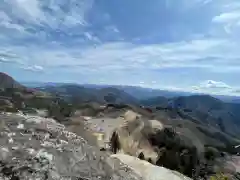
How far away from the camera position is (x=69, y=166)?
20.3ft

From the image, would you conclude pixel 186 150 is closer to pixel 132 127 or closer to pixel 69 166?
pixel 132 127

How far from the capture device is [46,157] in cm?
622

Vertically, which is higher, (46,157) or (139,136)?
(46,157)

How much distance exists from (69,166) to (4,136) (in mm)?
1756

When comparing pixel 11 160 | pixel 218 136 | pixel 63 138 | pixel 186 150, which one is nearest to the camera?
pixel 11 160

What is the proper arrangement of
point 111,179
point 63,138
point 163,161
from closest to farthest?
point 111,179 → point 63,138 → point 163,161

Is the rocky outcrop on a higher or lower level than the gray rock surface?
lower

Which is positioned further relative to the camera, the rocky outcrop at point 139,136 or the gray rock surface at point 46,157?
the rocky outcrop at point 139,136

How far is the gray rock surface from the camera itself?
19.3 ft

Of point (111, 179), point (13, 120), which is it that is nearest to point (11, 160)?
point (13, 120)

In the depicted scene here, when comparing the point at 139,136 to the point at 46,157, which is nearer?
the point at 46,157

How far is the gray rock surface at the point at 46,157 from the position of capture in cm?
587

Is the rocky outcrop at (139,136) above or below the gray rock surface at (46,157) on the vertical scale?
below

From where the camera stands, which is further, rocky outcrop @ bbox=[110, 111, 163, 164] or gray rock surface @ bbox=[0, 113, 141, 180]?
rocky outcrop @ bbox=[110, 111, 163, 164]
